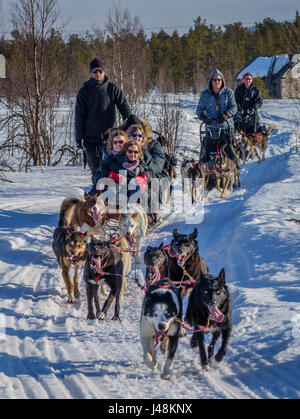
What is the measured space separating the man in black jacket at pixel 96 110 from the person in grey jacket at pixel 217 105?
2399mm

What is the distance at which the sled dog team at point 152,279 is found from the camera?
2.90m

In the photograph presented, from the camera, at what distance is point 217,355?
3012mm

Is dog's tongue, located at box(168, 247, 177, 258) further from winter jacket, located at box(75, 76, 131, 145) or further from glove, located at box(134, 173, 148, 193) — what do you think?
winter jacket, located at box(75, 76, 131, 145)

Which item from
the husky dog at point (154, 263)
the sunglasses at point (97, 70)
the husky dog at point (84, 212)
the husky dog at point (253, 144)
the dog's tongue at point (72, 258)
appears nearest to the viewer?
the husky dog at point (154, 263)

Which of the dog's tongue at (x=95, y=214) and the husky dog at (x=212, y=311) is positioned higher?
the dog's tongue at (x=95, y=214)

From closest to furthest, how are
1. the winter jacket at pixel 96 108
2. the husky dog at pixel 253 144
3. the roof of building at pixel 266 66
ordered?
the winter jacket at pixel 96 108 → the husky dog at pixel 253 144 → the roof of building at pixel 266 66

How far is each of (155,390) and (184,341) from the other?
77 cm

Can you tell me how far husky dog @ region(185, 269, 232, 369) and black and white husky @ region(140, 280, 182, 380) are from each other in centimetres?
14

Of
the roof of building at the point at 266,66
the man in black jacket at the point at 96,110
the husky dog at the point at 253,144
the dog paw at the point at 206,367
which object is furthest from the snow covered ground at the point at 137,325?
the roof of building at the point at 266,66

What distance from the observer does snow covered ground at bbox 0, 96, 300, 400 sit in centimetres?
278

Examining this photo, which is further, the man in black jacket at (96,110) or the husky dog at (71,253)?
the man in black jacket at (96,110)

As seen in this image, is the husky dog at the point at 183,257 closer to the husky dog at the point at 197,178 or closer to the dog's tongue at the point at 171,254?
the dog's tongue at the point at 171,254

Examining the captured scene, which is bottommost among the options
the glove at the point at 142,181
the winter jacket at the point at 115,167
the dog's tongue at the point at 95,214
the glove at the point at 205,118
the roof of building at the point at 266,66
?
the dog's tongue at the point at 95,214

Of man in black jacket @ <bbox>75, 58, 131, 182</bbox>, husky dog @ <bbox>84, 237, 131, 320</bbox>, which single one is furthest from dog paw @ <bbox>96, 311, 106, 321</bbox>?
man in black jacket @ <bbox>75, 58, 131, 182</bbox>
